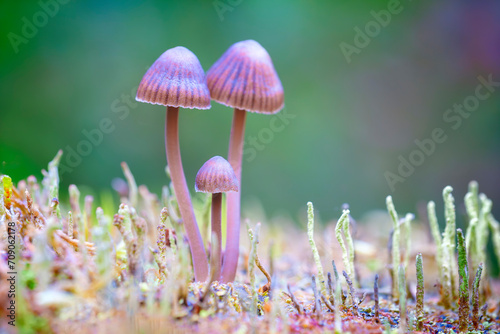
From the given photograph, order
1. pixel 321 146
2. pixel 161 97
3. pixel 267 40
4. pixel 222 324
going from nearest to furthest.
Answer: pixel 222 324 → pixel 161 97 → pixel 267 40 → pixel 321 146

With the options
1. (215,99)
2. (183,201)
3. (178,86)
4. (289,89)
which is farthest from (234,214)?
(289,89)

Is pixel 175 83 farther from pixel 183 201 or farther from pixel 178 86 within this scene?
pixel 183 201

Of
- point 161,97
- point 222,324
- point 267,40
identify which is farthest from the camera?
point 267,40

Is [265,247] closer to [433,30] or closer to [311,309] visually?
[311,309]

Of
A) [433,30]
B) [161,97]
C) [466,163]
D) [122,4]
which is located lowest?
[161,97]

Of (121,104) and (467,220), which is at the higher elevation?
(121,104)

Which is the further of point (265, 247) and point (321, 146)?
point (321, 146)

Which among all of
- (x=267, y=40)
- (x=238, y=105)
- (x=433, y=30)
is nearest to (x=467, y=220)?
(x=238, y=105)
